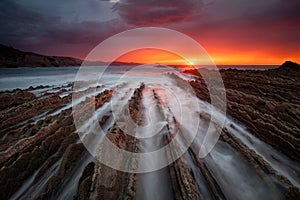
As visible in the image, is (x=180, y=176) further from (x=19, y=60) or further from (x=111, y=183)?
(x=19, y=60)

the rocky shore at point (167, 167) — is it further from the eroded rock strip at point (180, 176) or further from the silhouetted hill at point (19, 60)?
the silhouetted hill at point (19, 60)

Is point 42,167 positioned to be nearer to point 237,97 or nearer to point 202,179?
point 202,179

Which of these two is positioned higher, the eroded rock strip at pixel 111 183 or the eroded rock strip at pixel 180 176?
the eroded rock strip at pixel 111 183

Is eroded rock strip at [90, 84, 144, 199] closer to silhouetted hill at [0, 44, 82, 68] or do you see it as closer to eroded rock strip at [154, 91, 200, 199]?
eroded rock strip at [154, 91, 200, 199]

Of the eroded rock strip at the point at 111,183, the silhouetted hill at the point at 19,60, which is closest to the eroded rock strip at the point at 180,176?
the eroded rock strip at the point at 111,183

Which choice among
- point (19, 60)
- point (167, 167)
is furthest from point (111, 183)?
point (19, 60)

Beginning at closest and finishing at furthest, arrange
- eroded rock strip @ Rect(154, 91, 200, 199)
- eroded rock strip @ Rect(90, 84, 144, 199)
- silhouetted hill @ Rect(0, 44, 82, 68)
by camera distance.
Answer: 1. eroded rock strip @ Rect(90, 84, 144, 199)
2. eroded rock strip @ Rect(154, 91, 200, 199)
3. silhouetted hill @ Rect(0, 44, 82, 68)

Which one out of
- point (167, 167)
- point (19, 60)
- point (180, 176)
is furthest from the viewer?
point (19, 60)

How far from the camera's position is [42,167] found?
111 inches

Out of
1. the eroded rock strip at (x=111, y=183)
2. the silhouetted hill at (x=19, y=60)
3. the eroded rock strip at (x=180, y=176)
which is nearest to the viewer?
the eroded rock strip at (x=111, y=183)

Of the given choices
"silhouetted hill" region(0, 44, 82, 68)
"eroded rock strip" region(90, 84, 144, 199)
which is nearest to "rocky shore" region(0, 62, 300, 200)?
"eroded rock strip" region(90, 84, 144, 199)

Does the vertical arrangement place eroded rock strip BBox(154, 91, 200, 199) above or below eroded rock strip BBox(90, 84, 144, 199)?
below

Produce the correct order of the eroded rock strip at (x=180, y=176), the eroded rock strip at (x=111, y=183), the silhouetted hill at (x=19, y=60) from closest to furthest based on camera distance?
the eroded rock strip at (x=111, y=183) → the eroded rock strip at (x=180, y=176) → the silhouetted hill at (x=19, y=60)

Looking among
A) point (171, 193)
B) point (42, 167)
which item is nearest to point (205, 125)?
point (171, 193)
